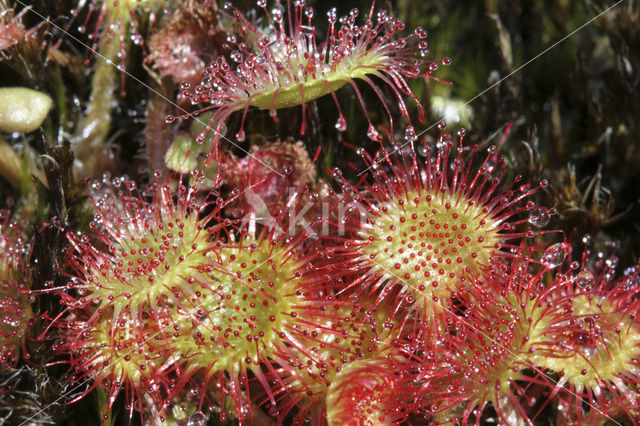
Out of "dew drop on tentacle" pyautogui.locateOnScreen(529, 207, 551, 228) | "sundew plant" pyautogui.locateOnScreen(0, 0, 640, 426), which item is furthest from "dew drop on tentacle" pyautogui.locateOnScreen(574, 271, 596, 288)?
"dew drop on tentacle" pyautogui.locateOnScreen(529, 207, 551, 228)

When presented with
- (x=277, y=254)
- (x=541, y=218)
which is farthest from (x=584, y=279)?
(x=277, y=254)

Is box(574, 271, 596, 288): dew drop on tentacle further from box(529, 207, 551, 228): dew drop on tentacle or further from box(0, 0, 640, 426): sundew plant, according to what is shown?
box(529, 207, 551, 228): dew drop on tentacle

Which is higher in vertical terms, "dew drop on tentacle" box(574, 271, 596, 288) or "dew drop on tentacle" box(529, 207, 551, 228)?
"dew drop on tentacle" box(529, 207, 551, 228)

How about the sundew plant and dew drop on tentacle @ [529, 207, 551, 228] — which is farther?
dew drop on tentacle @ [529, 207, 551, 228]

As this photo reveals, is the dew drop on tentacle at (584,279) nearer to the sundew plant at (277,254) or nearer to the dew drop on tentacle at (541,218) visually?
the sundew plant at (277,254)

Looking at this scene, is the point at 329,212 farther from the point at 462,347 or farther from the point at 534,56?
the point at 534,56

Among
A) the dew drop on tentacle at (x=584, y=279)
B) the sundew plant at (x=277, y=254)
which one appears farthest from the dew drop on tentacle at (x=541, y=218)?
the dew drop on tentacle at (x=584, y=279)

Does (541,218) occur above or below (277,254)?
above

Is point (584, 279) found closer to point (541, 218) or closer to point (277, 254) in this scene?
point (541, 218)
